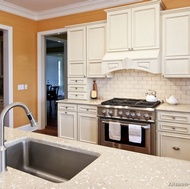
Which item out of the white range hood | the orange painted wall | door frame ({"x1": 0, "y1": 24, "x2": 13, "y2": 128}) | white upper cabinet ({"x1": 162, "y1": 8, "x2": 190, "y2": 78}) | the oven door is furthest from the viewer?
the orange painted wall

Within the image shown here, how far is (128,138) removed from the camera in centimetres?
297

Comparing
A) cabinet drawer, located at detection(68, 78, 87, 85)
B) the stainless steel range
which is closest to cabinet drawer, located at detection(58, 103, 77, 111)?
cabinet drawer, located at detection(68, 78, 87, 85)

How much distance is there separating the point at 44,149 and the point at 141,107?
5.91ft

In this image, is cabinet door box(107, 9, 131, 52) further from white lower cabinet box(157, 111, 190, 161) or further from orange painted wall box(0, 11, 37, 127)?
orange painted wall box(0, 11, 37, 127)

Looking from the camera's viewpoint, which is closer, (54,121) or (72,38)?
(72,38)

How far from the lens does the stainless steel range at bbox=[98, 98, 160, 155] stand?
2.85m

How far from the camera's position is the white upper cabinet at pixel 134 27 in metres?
3.11

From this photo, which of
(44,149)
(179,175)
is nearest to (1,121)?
(44,149)

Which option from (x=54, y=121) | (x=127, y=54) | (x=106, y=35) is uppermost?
(x=106, y=35)

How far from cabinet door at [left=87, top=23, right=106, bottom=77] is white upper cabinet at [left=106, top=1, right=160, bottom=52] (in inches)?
8.3

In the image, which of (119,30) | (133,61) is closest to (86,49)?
(119,30)

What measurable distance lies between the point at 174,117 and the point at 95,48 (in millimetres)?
1917

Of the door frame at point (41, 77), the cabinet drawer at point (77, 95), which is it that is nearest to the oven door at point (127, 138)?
the cabinet drawer at point (77, 95)

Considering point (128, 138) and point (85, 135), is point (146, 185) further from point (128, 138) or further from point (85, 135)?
point (85, 135)
